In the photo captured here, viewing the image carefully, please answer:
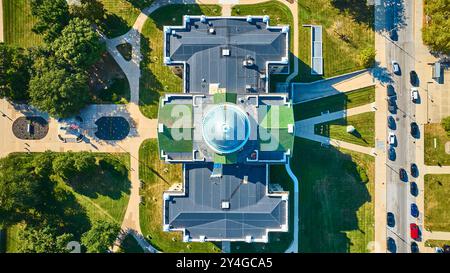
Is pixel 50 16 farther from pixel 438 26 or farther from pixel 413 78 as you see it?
pixel 438 26

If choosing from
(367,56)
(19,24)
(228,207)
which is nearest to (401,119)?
(367,56)

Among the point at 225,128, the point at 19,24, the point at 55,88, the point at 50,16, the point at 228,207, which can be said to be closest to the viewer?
the point at 225,128

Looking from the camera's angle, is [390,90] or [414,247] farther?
[390,90]

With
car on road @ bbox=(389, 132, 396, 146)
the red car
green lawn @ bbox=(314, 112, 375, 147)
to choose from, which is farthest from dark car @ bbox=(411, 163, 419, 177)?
the red car

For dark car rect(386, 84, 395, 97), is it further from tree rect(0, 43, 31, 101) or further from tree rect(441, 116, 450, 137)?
tree rect(0, 43, 31, 101)

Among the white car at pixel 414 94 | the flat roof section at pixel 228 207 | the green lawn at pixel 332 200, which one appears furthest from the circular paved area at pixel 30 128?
the white car at pixel 414 94

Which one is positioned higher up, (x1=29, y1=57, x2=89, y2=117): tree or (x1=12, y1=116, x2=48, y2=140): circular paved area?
(x1=29, y1=57, x2=89, y2=117): tree
